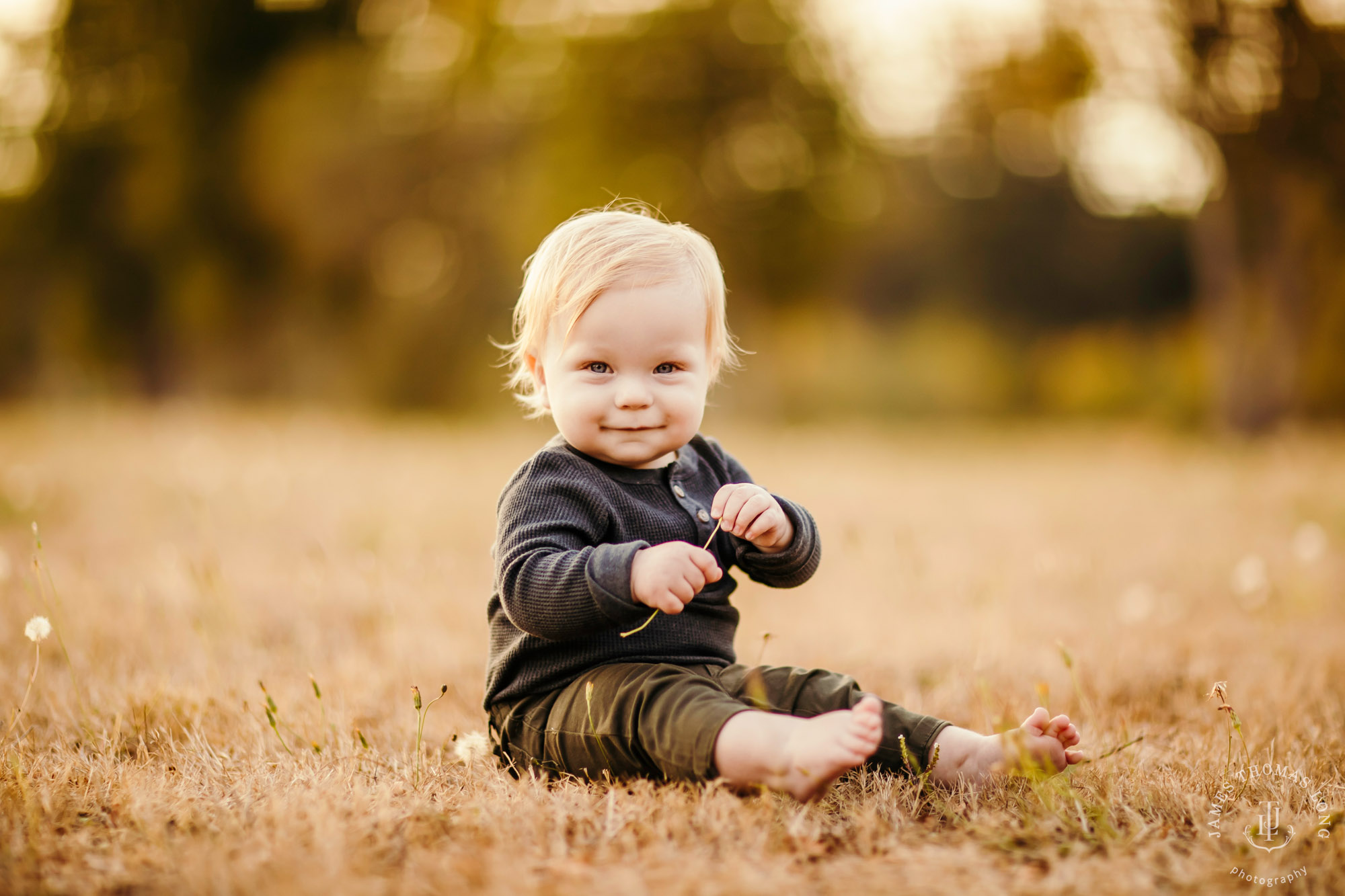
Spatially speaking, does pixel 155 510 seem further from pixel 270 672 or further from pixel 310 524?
pixel 270 672

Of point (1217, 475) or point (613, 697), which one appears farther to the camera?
point (1217, 475)

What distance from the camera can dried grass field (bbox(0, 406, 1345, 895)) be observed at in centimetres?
149

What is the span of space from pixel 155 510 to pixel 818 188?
1063cm

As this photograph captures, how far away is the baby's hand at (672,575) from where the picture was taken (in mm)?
1615

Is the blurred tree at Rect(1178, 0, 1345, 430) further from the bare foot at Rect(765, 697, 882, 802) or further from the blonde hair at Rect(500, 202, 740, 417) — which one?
the bare foot at Rect(765, 697, 882, 802)

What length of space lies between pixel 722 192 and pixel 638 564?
40.1ft

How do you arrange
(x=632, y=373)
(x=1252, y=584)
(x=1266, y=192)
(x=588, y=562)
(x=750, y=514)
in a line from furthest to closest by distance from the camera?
(x=1266, y=192) < (x=1252, y=584) < (x=632, y=373) < (x=750, y=514) < (x=588, y=562)

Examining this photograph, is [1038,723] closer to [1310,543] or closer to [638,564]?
[638,564]

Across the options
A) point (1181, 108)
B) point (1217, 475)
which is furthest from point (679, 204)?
point (1217, 475)

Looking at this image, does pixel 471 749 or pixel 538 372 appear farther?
pixel 538 372

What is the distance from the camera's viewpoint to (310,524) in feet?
16.3

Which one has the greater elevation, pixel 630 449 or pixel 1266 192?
pixel 1266 192

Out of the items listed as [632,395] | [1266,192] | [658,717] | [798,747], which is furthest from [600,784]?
[1266,192]

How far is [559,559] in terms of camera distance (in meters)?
1.75
